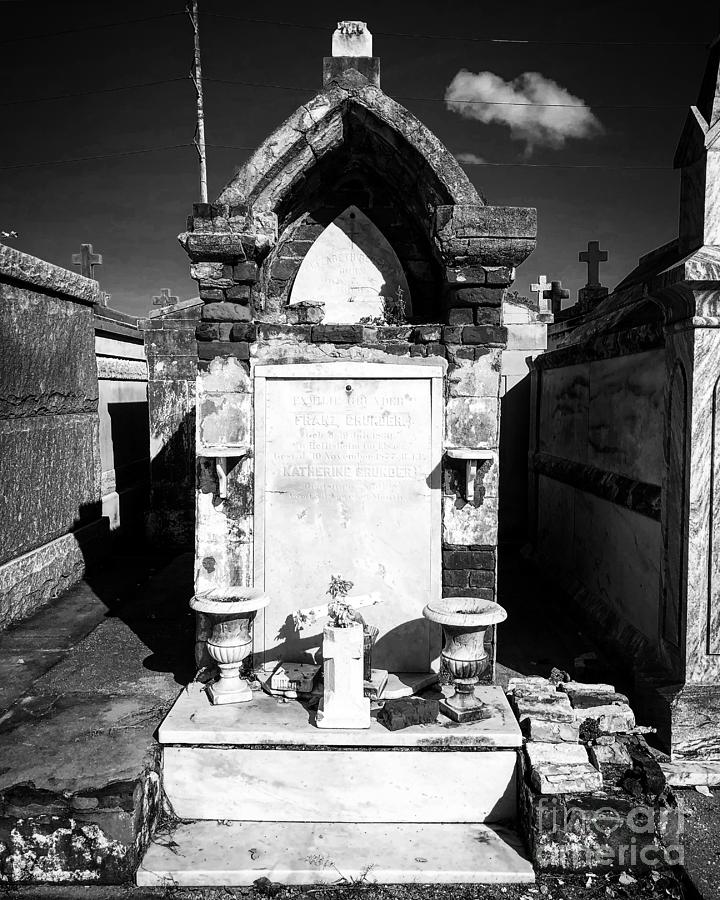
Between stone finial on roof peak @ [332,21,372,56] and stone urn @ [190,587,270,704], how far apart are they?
4.23m

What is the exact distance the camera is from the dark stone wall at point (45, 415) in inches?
271

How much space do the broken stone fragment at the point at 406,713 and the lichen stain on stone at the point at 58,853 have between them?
1.65 meters

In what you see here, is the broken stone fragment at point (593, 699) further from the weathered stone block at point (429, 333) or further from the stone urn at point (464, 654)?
the weathered stone block at point (429, 333)

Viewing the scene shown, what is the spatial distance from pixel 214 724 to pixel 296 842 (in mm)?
850

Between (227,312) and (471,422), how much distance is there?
2.03 m

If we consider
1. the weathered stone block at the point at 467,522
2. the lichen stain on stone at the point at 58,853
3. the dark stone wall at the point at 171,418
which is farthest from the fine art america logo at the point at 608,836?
the dark stone wall at the point at 171,418

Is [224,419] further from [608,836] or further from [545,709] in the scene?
[608,836]

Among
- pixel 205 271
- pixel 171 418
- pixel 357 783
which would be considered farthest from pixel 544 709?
pixel 171 418

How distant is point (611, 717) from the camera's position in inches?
176

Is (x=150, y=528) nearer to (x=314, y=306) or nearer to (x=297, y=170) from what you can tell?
(x=314, y=306)

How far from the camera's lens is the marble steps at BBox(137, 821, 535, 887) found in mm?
3639

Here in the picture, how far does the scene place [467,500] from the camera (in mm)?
5059

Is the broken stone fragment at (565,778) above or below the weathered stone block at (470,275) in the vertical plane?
below

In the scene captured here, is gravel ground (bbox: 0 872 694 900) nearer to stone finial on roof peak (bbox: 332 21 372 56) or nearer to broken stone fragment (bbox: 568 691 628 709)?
broken stone fragment (bbox: 568 691 628 709)
